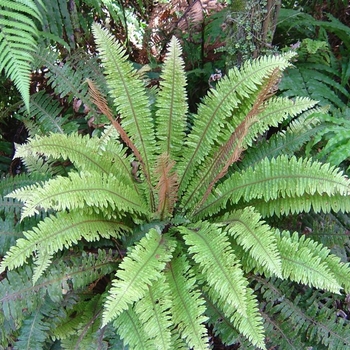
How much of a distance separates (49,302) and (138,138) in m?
0.90

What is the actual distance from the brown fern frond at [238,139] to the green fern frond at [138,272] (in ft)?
1.19

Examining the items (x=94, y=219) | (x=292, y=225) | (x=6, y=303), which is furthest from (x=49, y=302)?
(x=292, y=225)

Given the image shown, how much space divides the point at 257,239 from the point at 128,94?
0.96 m

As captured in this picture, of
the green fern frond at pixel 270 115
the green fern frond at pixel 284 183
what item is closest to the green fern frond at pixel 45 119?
the green fern frond at pixel 270 115

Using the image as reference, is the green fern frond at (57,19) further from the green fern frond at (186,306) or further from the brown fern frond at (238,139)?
the green fern frond at (186,306)

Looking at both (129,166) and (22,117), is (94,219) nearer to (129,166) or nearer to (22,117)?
(129,166)

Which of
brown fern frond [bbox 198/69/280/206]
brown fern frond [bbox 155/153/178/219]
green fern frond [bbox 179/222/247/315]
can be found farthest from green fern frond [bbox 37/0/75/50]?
green fern frond [bbox 179/222/247/315]

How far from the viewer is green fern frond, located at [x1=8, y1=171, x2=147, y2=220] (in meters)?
1.53

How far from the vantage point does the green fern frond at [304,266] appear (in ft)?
5.22

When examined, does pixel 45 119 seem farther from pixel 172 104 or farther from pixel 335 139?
pixel 335 139

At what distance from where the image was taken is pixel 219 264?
160cm

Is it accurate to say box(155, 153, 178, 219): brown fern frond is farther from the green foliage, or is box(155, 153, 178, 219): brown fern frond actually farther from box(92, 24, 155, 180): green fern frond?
the green foliage

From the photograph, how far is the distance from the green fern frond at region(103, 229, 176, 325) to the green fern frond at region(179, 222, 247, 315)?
0.42ft

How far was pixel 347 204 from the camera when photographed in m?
1.73
